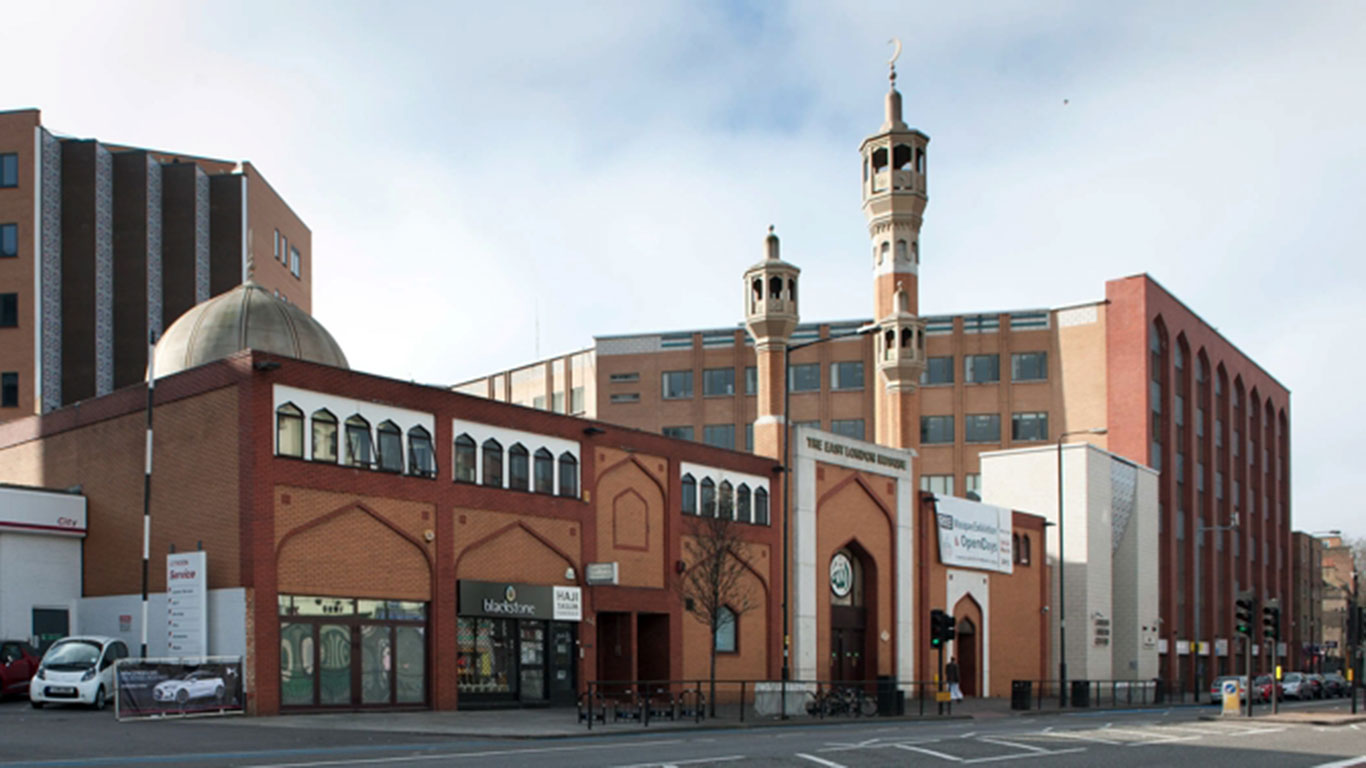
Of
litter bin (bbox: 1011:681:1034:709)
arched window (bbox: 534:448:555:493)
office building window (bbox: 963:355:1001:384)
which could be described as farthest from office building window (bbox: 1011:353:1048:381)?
arched window (bbox: 534:448:555:493)

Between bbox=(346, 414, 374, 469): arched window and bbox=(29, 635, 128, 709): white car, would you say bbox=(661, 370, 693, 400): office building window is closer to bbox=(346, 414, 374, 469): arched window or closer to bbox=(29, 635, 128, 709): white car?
bbox=(346, 414, 374, 469): arched window

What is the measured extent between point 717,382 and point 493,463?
45632 mm

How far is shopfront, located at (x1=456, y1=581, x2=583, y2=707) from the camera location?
3319 cm

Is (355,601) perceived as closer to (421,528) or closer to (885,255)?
(421,528)

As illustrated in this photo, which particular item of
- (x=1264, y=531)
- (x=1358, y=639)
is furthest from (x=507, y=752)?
(x=1264, y=531)

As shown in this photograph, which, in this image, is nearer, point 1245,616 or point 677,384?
point 1245,616

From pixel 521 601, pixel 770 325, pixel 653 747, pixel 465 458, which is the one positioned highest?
pixel 770 325

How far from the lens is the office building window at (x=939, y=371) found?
7706cm

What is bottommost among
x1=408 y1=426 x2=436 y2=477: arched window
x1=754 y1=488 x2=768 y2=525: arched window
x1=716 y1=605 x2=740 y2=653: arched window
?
x1=716 y1=605 x2=740 y2=653: arched window

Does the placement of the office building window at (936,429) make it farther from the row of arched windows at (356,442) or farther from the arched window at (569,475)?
the row of arched windows at (356,442)

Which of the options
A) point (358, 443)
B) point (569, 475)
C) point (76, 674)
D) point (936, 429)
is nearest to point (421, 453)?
point (358, 443)

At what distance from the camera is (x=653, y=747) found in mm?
21203

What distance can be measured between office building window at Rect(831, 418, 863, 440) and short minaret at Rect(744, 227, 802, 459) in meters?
32.1

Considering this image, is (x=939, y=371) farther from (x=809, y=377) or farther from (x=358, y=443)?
(x=358, y=443)
